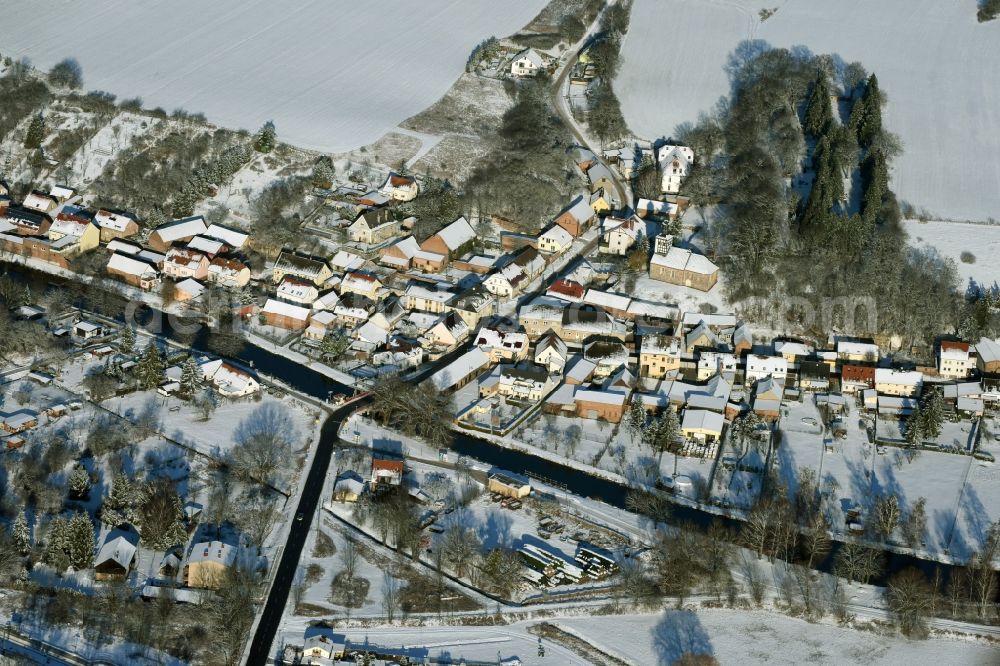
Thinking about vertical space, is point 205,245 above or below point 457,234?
below

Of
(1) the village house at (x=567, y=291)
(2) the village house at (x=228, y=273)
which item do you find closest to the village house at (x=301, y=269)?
(2) the village house at (x=228, y=273)

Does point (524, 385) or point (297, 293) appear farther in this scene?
point (297, 293)

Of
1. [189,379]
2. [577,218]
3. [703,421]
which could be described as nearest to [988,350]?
[703,421]

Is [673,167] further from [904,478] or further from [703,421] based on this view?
[904,478]

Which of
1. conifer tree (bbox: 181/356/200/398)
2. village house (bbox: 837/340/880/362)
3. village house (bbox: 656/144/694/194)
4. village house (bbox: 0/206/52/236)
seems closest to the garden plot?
village house (bbox: 837/340/880/362)

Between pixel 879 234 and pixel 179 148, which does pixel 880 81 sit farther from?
pixel 179 148

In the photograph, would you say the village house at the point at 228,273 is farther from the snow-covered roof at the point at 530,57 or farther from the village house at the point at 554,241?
the snow-covered roof at the point at 530,57
